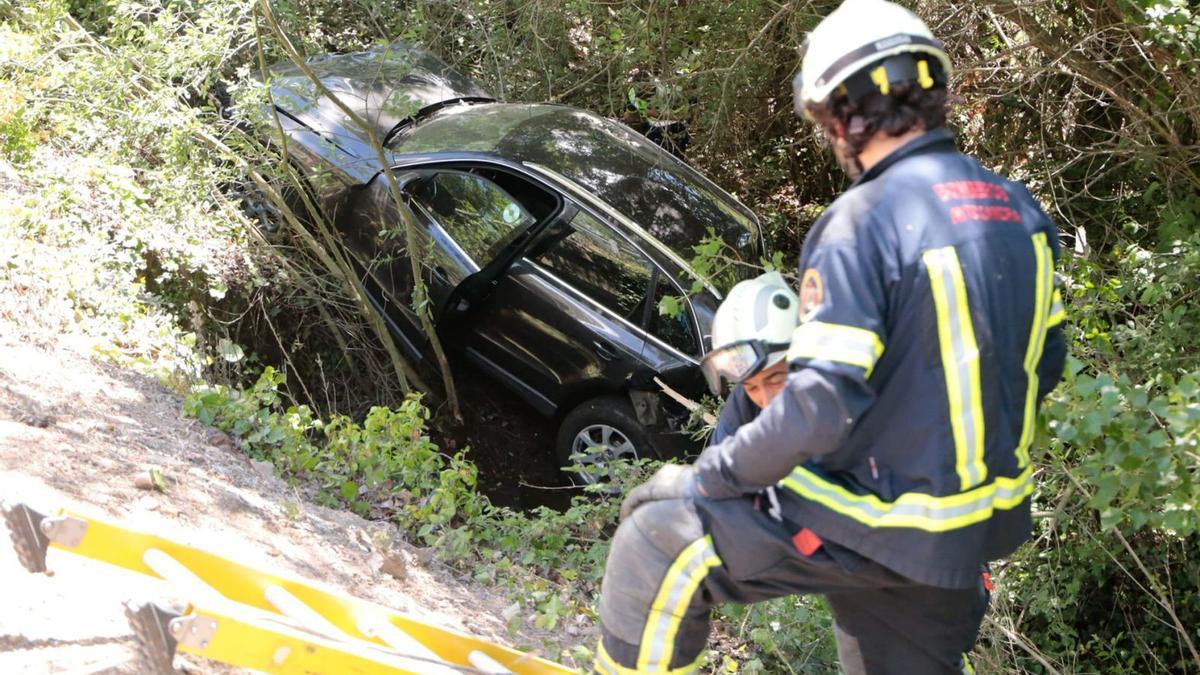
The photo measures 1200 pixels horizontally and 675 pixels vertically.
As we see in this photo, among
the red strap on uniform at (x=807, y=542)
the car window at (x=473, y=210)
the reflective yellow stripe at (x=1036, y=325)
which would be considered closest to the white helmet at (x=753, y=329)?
the red strap on uniform at (x=807, y=542)

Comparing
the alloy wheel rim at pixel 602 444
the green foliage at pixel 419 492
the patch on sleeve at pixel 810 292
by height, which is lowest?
the alloy wheel rim at pixel 602 444

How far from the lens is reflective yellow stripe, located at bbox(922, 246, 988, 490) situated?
2033mm

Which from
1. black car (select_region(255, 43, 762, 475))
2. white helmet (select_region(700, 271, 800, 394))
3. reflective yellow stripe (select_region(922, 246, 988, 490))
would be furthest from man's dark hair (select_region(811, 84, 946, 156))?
black car (select_region(255, 43, 762, 475))

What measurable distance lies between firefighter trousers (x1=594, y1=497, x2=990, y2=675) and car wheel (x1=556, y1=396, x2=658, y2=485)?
11.2 feet

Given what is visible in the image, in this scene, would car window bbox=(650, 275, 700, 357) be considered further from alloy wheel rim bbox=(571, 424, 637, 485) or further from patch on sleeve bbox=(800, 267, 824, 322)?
patch on sleeve bbox=(800, 267, 824, 322)

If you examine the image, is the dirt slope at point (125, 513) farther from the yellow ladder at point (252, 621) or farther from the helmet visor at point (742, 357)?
the helmet visor at point (742, 357)

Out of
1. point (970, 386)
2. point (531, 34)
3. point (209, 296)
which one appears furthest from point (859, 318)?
point (531, 34)

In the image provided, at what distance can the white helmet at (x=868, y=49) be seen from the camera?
6.96ft

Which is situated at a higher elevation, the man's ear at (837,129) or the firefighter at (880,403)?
the man's ear at (837,129)

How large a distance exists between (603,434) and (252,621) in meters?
3.86

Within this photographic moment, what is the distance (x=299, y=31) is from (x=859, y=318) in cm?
638

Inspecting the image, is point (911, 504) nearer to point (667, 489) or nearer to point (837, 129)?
point (667, 489)

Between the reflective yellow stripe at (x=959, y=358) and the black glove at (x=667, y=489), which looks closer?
the reflective yellow stripe at (x=959, y=358)

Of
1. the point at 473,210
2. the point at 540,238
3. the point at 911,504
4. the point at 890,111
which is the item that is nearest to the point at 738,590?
the point at 911,504
